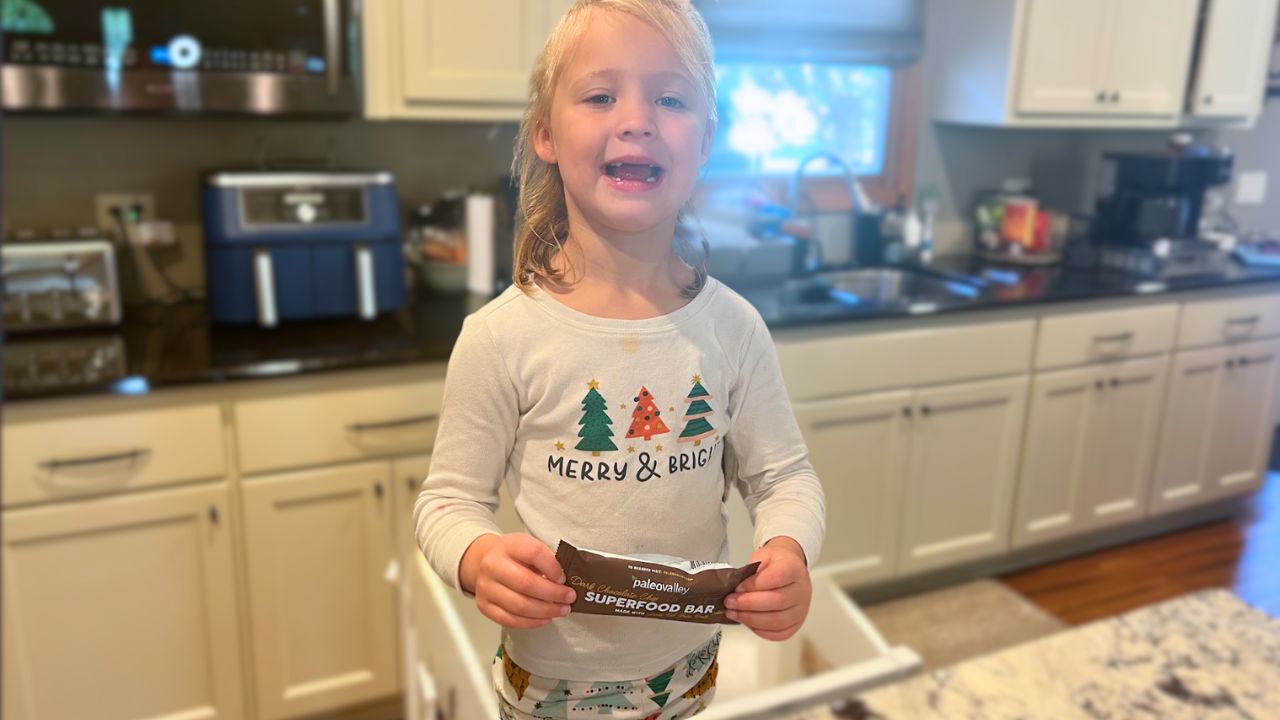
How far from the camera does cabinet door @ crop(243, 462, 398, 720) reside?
5.67 feet

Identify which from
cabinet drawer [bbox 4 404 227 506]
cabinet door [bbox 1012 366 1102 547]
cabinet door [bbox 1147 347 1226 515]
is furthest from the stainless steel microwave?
cabinet door [bbox 1147 347 1226 515]

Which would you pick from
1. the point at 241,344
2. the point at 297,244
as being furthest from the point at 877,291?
the point at 241,344

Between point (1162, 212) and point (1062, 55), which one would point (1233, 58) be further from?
point (1062, 55)

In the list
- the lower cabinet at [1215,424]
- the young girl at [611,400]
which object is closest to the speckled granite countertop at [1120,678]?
the young girl at [611,400]

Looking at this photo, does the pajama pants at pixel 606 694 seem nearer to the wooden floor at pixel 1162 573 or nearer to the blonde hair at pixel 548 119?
the blonde hair at pixel 548 119

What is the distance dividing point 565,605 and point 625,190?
205 mm

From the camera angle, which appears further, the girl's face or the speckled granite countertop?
the speckled granite countertop

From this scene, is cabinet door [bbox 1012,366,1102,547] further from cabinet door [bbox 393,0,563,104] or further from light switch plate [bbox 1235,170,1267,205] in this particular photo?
cabinet door [bbox 393,0,563,104]

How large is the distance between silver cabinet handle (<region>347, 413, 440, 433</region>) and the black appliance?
6.94 ft

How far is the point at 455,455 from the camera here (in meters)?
0.53

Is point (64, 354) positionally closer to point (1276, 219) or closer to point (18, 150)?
point (18, 150)

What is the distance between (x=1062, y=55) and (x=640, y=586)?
254 centimetres

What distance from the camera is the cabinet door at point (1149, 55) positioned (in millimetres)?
2635

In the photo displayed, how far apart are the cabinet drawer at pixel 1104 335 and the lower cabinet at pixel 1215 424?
0.43ft
